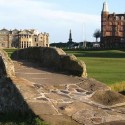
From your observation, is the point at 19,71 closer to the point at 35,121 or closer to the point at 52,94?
the point at 52,94

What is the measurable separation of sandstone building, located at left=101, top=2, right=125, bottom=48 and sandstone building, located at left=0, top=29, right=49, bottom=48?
82.5 ft

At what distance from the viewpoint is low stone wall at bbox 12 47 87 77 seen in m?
12.4

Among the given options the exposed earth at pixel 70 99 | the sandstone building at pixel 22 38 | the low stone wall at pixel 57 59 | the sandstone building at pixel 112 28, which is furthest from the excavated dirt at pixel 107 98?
the sandstone building at pixel 22 38

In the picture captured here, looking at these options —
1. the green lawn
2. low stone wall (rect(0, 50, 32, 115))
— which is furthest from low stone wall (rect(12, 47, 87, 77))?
the green lawn

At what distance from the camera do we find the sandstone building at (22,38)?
18505 centimetres

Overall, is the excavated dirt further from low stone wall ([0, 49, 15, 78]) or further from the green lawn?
the green lawn

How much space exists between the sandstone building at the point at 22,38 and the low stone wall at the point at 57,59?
16656cm

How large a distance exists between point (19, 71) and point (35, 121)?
4.30 metres

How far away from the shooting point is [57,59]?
13172 millimetres

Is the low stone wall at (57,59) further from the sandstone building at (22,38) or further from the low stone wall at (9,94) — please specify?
the sandstone building at (22,38)

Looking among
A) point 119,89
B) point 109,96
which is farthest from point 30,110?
point 119,89

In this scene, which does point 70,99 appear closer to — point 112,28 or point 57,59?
point 57,59

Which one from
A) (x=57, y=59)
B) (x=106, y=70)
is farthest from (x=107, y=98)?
(x=106, y=70)

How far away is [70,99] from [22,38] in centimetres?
17648
